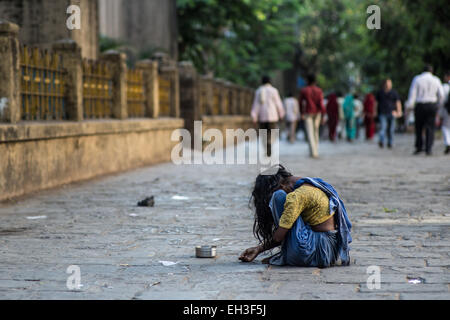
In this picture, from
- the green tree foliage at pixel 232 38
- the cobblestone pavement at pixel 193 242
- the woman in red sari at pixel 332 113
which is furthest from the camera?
the woman in red sari at pixel 332 113

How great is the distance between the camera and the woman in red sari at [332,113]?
2803cm

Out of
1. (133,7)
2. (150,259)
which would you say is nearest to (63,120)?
(150,259)

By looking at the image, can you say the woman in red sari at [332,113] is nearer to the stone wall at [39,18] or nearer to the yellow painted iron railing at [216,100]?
the yellow painted iron railing at [216,100]

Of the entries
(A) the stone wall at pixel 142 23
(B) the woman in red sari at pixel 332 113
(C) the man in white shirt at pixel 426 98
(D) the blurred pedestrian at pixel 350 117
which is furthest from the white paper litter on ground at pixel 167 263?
(D) the blurred pedestrian at pixel 350 117

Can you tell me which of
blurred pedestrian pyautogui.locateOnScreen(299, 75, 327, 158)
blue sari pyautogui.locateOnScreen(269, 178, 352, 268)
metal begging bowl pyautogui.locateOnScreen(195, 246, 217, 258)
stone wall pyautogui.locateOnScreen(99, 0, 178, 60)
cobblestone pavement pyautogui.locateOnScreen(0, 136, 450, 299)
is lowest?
cobblestone pavement pyautogui.locateOnScreen(0, 136, 450, 299)

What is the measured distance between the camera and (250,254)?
20.1 feet

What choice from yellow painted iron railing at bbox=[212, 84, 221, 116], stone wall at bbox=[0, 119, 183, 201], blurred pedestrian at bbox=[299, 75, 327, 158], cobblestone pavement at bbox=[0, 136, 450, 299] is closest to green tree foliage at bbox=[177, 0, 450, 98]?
yellow painted iron railing at bbox=[212, 84, 221, 116]

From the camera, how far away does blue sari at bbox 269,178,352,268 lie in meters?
5.90

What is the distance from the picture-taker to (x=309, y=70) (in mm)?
53125

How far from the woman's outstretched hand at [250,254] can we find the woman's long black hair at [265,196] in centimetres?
8

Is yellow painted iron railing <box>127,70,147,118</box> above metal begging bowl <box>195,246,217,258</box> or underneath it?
above

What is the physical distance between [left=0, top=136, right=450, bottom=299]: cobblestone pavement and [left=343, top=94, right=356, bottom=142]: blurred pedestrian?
1501 centimetres

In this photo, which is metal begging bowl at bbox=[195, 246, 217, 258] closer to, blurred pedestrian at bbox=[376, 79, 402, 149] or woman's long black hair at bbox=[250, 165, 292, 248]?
woman's long black hair at bbox=[250, 165, 292, 248]
